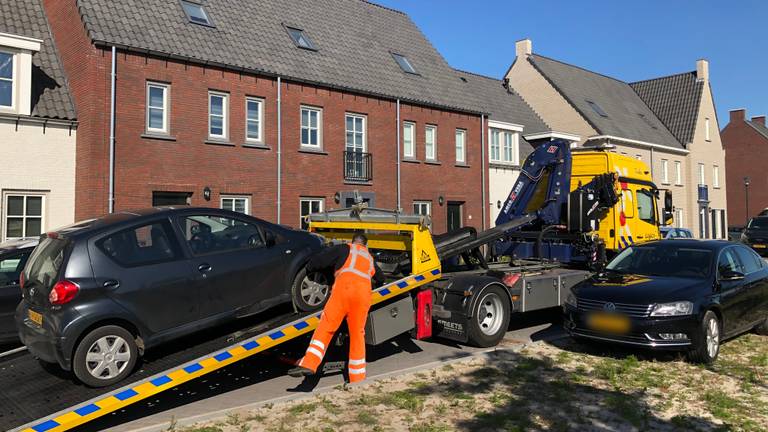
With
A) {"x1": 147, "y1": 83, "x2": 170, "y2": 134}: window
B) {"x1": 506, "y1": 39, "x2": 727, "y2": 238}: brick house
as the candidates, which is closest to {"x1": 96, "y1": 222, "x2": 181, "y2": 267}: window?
{"x1": 147, "y1": 83, "x2": 170, "y2": 134}: window

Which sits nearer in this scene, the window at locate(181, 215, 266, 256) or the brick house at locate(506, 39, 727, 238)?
the window at locate(181, 215, 266, 256)

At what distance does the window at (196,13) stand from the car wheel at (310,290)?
1252 centimetres

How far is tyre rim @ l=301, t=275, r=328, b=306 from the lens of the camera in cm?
660

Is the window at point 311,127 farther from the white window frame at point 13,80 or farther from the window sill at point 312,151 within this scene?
the white window frame at point 13,80

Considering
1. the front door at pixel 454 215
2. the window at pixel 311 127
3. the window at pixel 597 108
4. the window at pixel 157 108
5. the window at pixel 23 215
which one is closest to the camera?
the window at pixel 23 215

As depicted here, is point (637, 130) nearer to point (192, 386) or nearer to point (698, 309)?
point (698, 309)

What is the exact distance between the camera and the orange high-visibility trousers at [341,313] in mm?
6062

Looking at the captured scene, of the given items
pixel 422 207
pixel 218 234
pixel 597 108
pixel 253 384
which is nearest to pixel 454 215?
pixel 422 207

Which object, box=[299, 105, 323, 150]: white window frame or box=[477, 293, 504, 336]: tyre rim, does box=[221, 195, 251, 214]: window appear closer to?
box=[299, 105, 323, 150]: white window frame

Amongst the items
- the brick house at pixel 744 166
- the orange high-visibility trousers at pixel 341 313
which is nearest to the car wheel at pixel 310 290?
the orange high-visibility trousers at pixel 341 313

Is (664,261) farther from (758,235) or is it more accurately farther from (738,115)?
(738,115)

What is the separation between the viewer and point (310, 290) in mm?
6652

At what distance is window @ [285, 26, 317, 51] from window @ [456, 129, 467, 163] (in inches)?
266

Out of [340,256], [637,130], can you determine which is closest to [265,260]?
[340,256]
